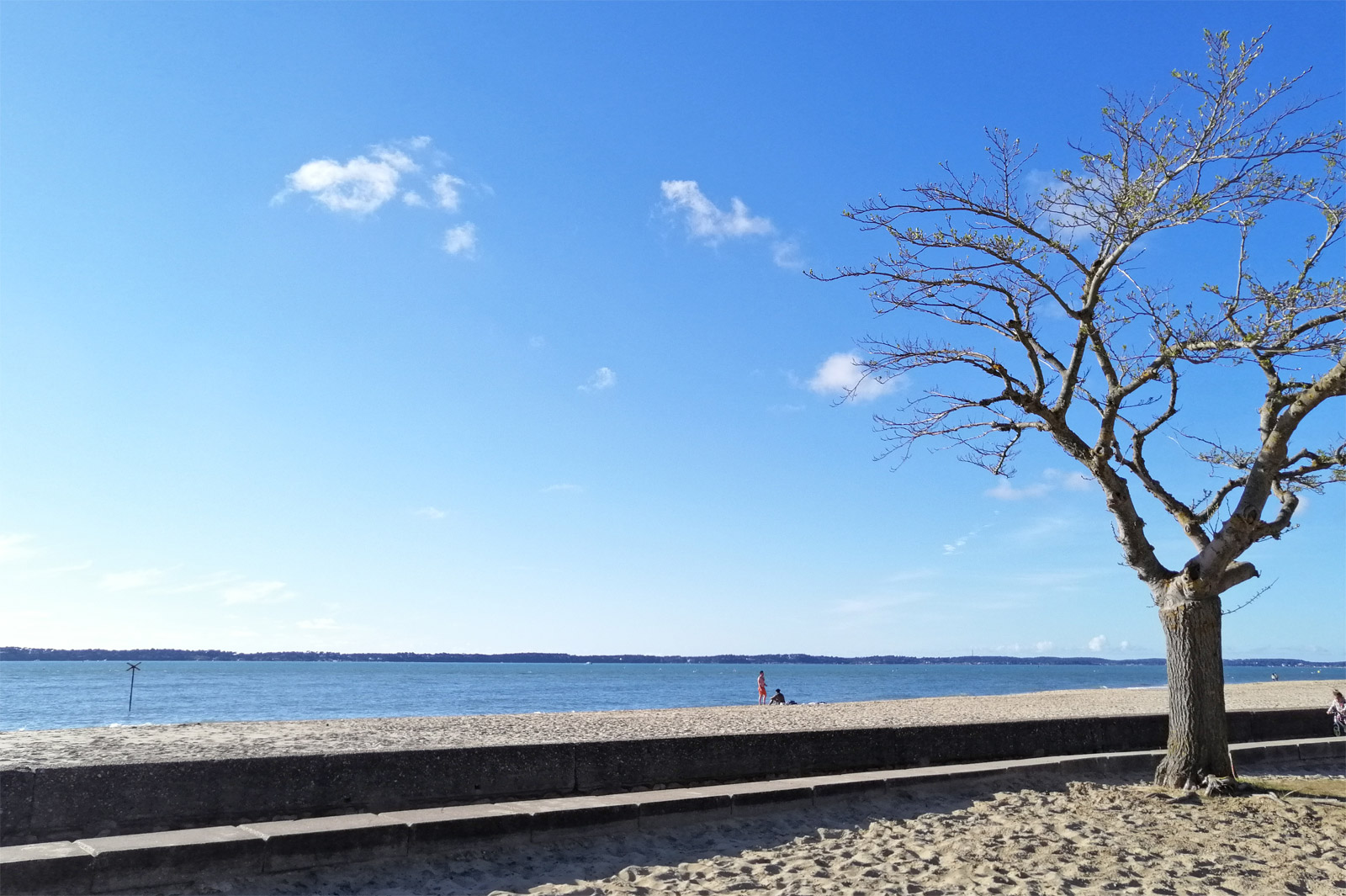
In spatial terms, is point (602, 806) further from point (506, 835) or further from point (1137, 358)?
point (1137, 358)

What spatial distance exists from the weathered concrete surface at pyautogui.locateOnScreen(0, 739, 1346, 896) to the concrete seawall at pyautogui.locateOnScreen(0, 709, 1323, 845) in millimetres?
243

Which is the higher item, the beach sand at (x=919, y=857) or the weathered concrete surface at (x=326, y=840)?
the weathered concrete surface at (x=326, y=840)

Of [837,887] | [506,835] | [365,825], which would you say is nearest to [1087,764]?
[837,887]

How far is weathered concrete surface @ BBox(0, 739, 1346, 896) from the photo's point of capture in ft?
17.6

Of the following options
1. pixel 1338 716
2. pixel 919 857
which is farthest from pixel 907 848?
pixel 1338 716

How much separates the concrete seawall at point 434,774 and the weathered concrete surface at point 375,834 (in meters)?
0.24

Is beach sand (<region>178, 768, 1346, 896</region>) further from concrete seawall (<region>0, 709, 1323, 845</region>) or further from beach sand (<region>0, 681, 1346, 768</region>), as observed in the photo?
beach sand (<region>0, 681, 1346, 768</region>)

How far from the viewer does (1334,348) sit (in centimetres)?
949

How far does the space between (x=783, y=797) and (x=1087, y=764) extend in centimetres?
453

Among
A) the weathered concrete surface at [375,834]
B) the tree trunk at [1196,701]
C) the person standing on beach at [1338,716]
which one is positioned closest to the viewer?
the weathered concrete surface at [375,834]

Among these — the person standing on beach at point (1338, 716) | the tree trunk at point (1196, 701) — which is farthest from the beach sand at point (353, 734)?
the tree trunk at point (1196, 701)

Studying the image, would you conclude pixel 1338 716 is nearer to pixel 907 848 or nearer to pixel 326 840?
pixel 907 848

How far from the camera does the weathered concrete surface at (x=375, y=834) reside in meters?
5.37

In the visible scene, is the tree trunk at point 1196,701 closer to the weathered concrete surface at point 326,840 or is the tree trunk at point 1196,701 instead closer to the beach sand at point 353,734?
the beach sand at point 353,734
